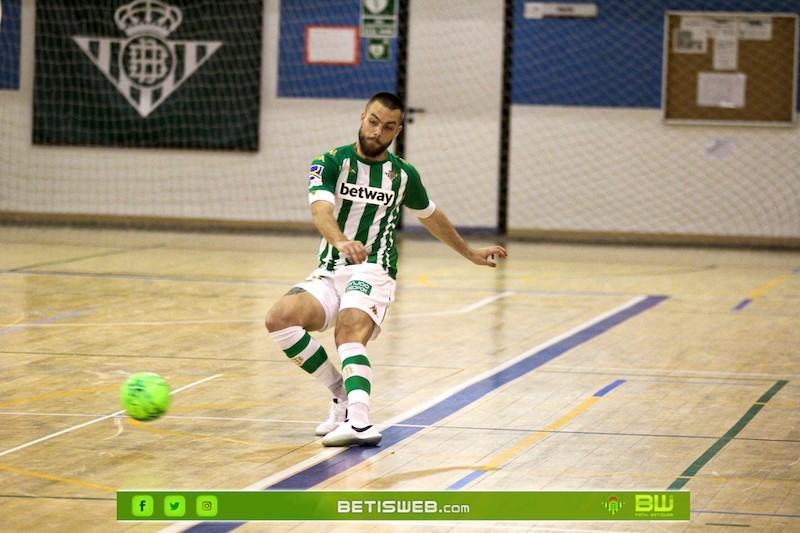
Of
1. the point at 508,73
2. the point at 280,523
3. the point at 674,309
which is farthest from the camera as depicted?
the point at 508,73

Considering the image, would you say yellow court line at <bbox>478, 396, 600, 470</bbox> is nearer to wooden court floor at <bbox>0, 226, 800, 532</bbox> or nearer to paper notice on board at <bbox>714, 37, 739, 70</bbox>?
wooden court floor at <bbox>0, 226, 800, 532</bbox>

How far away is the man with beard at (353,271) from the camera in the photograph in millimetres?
5492

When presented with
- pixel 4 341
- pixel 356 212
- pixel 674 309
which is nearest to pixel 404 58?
pixel 674 309

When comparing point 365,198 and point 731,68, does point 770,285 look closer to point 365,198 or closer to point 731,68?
point 731,68

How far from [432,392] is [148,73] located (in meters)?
12.1

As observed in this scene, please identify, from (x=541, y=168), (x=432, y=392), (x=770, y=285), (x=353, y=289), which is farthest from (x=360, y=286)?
(x=541, y=168)

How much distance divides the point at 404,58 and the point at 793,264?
617 cm

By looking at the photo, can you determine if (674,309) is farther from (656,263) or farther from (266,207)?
(266,207)

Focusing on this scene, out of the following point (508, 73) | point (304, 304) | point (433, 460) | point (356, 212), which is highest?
point (508, 73)

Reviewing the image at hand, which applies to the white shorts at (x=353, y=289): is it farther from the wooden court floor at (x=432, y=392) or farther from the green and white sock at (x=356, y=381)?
the wooden court floor at (x=432, y=392)

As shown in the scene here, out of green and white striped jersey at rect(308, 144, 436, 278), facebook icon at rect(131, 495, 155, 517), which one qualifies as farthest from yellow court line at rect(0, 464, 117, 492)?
green and white striped jersey at rect(308, 144, 436, 278)

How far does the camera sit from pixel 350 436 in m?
5.30

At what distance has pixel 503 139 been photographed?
17344 mm

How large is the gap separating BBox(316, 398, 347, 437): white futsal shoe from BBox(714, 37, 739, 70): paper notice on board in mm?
12464
